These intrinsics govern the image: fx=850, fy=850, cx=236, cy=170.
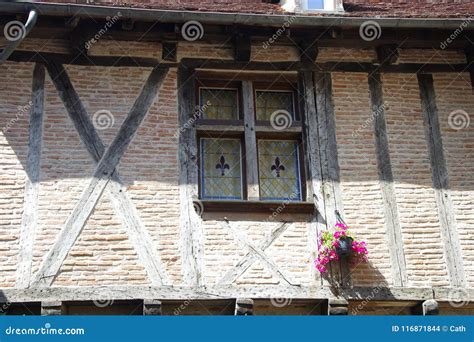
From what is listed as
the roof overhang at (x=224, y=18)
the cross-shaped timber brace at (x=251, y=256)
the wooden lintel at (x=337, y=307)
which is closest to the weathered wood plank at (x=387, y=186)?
the wooden lintel at (x=337, y=307)

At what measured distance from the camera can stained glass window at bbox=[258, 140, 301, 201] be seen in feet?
29.0

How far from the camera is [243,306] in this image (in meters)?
8.02

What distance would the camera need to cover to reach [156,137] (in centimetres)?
873

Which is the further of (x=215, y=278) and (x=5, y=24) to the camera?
(x=5, y=24)

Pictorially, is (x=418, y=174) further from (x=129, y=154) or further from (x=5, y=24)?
(x=5, y=24)

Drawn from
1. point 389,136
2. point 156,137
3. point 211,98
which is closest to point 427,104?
point 389,136

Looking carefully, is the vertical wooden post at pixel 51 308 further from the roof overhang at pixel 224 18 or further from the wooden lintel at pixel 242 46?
the wooden lintel at pixel 242 46

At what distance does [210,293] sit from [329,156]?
1.97 metres

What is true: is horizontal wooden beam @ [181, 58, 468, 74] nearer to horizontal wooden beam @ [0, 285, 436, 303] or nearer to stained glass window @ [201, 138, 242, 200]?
stained glass window @ [201, 138, 242, 200]

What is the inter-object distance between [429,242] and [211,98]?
2786 millimetres

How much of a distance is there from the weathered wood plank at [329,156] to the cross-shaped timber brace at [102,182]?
1697 mm

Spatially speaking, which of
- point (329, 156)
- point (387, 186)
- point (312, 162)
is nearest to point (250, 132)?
point (312, 162)

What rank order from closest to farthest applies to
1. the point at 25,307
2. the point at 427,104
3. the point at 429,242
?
1. the point at 25,307
2. the point at 429,242
3. the point at 427,104

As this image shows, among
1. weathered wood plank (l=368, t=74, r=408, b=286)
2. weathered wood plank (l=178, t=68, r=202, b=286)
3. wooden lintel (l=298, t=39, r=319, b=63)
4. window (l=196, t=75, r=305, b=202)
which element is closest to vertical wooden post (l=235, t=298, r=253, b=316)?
weathered wood plank (l=178, t=68, r=202, b=286)
